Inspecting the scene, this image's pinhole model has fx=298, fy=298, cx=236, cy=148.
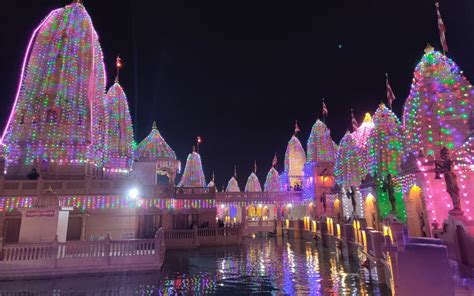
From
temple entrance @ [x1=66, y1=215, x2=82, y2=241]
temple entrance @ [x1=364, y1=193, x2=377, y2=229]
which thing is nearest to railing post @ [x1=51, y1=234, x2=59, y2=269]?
temple entrance @ [x1=66, y1=215, x2=82, y2=241]

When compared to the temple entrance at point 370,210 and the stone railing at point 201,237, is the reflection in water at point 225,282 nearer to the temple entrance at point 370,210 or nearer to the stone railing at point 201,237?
the stone railing at point 201,237

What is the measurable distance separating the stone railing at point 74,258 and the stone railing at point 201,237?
35.9 feet

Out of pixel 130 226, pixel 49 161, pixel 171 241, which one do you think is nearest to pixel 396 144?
pixel 171 241

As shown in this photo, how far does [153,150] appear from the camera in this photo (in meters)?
40.7

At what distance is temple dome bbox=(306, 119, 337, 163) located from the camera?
48.7 m

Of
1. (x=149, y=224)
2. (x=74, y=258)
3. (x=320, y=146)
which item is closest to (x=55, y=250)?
(x=74, y=258)

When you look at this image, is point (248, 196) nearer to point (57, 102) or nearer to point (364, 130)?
point (364, 130)

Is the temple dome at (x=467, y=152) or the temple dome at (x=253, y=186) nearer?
the temple dome at (x=467, y=152)

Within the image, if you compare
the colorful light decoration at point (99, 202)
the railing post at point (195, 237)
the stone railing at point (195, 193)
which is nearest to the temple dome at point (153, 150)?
the stone railing at point (195, 193)

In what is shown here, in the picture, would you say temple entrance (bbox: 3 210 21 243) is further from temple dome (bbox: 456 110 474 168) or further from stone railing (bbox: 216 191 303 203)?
temple dome (bbox: 456 110 474 168)

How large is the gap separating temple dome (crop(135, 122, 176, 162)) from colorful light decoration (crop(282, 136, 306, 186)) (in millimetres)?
26642

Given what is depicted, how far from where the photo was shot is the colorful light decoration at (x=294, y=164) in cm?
5850

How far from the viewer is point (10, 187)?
21422mm

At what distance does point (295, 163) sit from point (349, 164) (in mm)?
21062
